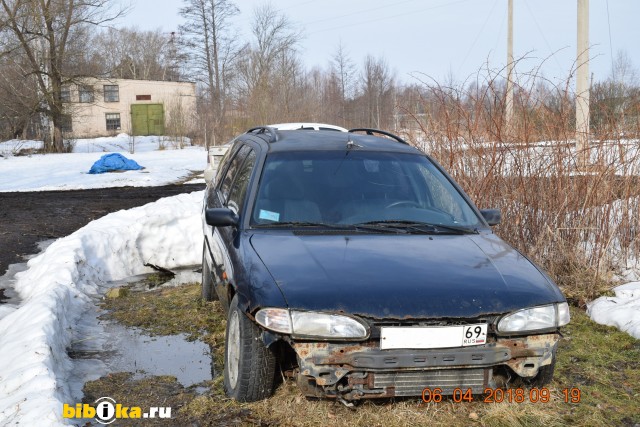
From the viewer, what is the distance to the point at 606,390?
4113 mm

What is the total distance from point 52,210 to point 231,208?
34.7 feet

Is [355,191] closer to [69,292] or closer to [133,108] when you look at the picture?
[69,292]

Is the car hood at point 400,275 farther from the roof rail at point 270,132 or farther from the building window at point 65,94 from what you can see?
the building window at point 65,94

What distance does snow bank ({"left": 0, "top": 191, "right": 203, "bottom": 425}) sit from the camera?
12.3 feet

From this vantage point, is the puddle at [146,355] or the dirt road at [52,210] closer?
the puddle at [146,355]

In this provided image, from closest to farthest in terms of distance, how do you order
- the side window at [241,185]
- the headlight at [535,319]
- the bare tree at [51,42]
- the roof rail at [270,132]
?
the headlight at [535,319]
the side window at [241,185]
the roof rail at [270,132]
the bare tree at [51,42]

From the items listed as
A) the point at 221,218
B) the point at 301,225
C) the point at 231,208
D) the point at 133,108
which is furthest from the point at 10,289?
the point at 133,108

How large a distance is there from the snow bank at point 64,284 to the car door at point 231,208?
1.16 metres

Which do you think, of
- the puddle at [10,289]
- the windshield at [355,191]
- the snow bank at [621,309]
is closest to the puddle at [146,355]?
the windshield at [355,191]

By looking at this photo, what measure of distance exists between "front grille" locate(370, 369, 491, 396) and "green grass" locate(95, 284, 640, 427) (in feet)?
0.79

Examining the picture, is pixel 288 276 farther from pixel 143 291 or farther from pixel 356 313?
pixel 143 291

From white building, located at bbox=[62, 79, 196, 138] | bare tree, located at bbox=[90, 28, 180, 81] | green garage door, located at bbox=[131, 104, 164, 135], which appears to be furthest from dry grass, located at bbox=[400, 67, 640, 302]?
bare tree, located at bbox=[90, 28, 180, 81]

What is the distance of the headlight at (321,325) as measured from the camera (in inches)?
126

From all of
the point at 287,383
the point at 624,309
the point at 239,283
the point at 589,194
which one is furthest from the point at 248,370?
the point at 589,194
